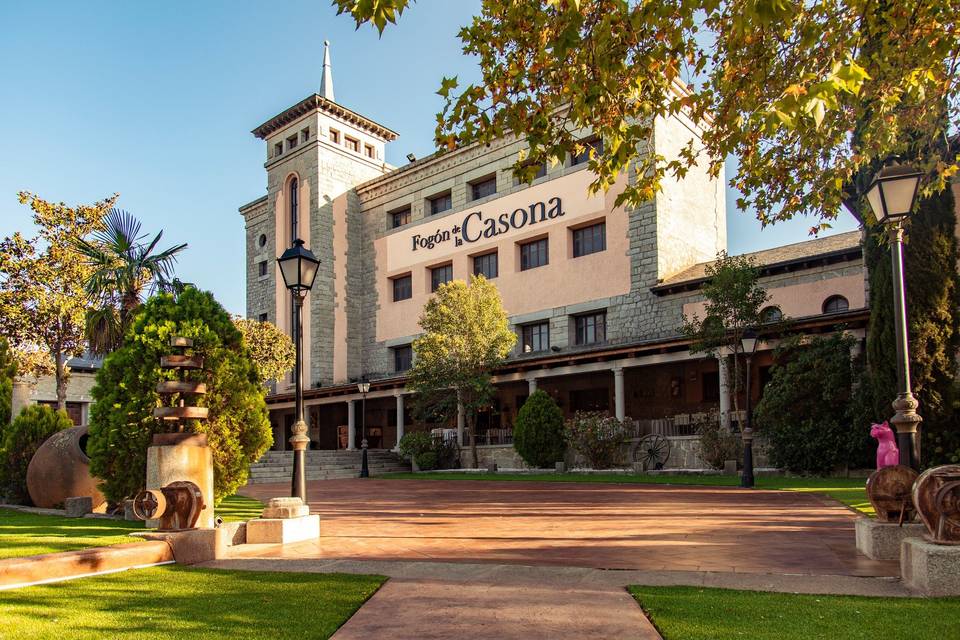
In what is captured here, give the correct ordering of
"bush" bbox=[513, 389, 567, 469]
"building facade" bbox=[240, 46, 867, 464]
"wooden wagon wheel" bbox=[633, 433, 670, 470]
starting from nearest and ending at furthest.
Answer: "wooden wagon wheel" bbox=[633, 433, 670, 470] < "bush" bbox=[513, 389, 567, 469] < "building facade" bbox=[240, 46, 867, 464]

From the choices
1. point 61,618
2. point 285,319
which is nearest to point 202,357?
point 61,618

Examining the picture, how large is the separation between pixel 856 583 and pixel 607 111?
5.13 meters

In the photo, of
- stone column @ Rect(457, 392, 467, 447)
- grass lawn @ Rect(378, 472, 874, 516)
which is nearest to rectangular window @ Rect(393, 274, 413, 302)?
stone column @ Rect(457, 392, 467, 447)

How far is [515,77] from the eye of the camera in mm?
7910

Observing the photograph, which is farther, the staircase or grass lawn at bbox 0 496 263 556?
the staircase

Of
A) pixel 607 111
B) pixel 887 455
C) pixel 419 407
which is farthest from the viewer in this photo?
pixel 419 407

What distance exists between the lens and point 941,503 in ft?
17.0

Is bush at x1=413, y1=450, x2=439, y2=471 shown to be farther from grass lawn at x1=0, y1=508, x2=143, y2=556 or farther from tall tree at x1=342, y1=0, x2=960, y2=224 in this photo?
tall tree at x1=342, y1=0, x2=960, y2=224

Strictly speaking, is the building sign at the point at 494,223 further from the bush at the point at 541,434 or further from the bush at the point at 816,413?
the bush at the point at 816,413

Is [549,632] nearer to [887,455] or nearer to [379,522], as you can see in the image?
[379,522]

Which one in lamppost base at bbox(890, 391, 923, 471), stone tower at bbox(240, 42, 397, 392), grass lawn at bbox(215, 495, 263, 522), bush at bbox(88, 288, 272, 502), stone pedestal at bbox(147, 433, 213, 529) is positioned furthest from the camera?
stone tower at bbox(240, 42, 397, 392)

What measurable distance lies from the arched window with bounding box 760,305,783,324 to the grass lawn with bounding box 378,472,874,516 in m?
4.78

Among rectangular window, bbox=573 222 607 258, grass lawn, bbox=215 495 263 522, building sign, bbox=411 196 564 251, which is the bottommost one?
grass lawn, bbox=215 495 263 522

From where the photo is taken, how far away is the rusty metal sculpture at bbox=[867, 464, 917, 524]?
6426 mm
